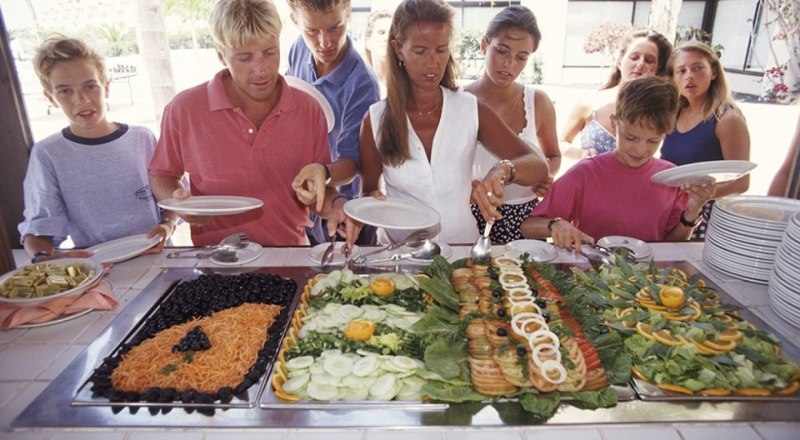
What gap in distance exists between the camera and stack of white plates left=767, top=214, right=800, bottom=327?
155 cm

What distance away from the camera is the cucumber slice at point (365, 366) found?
4.33 ft

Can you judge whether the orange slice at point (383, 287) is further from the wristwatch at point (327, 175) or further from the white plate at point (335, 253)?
the wristwatch at point (327, 175)

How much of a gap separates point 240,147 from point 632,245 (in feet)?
6.23

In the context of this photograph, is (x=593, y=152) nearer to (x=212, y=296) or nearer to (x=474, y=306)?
(x=474, y=306)

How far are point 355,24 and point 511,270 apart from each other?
1075cm

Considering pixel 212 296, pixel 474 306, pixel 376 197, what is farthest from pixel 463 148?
pixel 212 296

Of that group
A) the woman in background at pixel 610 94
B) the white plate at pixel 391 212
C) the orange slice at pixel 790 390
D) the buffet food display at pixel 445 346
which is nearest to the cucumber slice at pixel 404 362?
the buffet food display at pixel 445 346

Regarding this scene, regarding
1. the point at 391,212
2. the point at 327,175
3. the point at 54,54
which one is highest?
the point at 54,54

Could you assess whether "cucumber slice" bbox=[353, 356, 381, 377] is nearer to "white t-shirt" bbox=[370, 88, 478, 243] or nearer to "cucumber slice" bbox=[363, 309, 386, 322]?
"cucumber slice" bbox=[363, 309, 386, 322]

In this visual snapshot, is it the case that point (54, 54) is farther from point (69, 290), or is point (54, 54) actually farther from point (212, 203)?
point (69, 290)

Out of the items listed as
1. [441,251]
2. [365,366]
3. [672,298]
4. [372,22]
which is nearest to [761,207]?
[672,298]

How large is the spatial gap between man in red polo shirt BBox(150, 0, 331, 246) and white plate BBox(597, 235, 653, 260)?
146cm

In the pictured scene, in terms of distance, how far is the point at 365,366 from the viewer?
1339mm

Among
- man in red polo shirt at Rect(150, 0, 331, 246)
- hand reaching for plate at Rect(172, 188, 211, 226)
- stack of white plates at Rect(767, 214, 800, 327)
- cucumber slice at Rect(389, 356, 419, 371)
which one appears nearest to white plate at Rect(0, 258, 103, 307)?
hand reaching for plate at Rect(172, 188, 211, 226)
